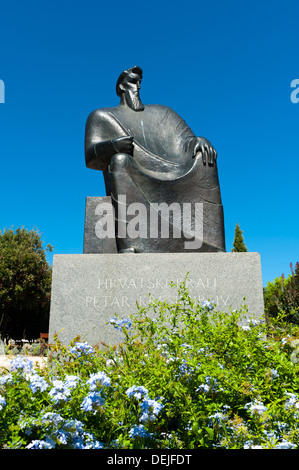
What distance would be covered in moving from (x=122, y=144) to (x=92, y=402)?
4.18m

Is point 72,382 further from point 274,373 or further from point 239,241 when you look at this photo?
point 239,241

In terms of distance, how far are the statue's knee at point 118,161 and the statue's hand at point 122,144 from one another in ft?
0.31

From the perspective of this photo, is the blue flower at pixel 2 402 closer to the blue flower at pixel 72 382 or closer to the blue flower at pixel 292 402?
the blue flower at pixel 72 382

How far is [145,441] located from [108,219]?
12.2 feet

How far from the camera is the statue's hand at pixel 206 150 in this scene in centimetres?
546

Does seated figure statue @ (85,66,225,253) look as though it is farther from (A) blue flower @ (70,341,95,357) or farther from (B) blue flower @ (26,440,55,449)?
(B) blue flower @ (26,440,55,449)

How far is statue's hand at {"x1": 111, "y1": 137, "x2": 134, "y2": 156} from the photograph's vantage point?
5.19m

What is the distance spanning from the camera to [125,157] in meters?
5.15

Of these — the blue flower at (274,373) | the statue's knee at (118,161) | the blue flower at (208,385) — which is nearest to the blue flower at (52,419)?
the blue flower at (208,385)

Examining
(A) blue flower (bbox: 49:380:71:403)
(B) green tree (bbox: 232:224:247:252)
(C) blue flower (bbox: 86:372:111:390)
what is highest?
(B) green tree (bbox: 232:224:247:252)

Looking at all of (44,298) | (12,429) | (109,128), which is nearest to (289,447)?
(12,429)

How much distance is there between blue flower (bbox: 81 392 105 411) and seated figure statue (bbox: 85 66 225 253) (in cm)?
330

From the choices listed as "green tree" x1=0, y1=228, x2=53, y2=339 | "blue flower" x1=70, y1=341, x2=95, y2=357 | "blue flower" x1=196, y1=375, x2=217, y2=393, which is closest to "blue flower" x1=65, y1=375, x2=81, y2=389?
"blue flower" x1=70, y1=341, x2=95, y2=357
